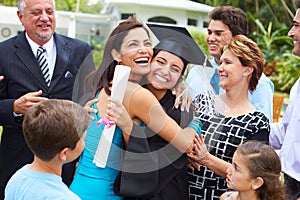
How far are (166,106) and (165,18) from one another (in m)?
13.9

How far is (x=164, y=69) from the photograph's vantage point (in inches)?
77.1

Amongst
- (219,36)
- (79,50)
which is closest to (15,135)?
(79,50)

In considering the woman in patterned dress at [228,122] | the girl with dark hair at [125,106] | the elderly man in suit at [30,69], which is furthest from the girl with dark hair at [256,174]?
the elderly man in suit at [30,69]

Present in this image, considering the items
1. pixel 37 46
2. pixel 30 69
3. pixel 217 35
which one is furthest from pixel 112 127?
pixel 217 35

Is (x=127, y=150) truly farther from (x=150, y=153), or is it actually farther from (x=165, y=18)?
(x=165, y=18)

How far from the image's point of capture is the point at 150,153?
6.47 ft

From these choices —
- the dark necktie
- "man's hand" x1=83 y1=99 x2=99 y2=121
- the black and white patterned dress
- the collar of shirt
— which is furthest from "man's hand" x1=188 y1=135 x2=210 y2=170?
the collar of shirt

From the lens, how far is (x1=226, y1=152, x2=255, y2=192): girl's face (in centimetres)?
231

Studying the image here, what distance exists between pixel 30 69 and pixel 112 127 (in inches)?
45.4

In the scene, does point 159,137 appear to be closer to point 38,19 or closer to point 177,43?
point 177,43

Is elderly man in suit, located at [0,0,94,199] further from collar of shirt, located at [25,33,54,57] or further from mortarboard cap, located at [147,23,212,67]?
mortarboard cap, located at [147,23,212,67]

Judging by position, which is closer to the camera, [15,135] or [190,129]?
[190,129]

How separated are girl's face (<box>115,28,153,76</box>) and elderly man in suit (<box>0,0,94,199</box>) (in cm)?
91

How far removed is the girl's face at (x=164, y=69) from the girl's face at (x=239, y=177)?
1.99ft
